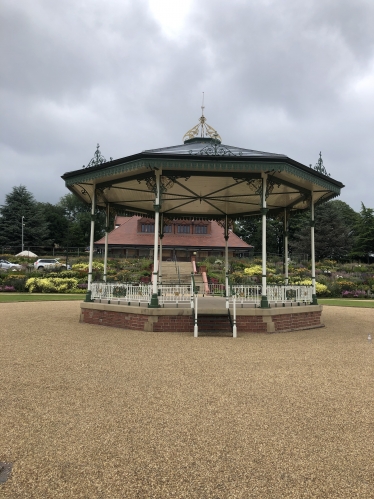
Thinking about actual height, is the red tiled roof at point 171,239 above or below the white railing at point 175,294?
above

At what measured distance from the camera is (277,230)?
66125mm

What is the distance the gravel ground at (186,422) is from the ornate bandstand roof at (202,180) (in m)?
5.06

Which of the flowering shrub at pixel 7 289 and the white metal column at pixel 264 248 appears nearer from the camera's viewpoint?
the white metal column at pixel 264 248

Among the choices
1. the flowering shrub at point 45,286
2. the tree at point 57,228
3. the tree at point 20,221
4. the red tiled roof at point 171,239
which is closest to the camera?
the flowering shrub at point 45,286

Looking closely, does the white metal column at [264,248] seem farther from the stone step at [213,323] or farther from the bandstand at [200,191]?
the stone step at [213,323]

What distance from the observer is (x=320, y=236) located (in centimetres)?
5222

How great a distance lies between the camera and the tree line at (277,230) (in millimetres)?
52406

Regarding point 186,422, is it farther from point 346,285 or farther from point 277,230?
point 277,230

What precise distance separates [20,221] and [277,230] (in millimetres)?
46748

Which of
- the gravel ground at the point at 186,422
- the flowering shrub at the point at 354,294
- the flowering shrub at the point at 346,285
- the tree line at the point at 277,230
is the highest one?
the tree line at the point at 277,230

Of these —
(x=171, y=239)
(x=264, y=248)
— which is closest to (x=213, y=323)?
(x=264, y=248)

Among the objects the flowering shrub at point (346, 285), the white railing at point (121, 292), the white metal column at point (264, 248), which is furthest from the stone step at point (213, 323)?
the flowering shrub at point (346, 285)

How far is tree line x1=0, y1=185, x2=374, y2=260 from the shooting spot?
172ft

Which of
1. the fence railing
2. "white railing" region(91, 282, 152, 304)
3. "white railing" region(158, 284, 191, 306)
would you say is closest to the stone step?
the fence railing
